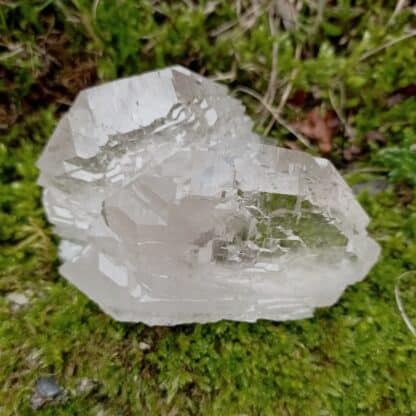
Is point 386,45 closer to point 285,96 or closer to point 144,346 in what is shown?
point 285,96

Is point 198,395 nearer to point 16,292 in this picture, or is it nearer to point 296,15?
point 16,292

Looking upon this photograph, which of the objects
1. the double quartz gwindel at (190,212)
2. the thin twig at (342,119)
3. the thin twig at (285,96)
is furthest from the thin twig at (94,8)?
the thin twig at (342,119)

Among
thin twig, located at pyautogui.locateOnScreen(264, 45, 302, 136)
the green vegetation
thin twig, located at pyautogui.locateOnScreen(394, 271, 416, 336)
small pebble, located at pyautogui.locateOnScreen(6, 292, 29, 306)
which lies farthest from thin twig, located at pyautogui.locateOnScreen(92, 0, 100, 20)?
thin twig, located at pyautogui.locateOnScreen(394, 271, 416, 336)

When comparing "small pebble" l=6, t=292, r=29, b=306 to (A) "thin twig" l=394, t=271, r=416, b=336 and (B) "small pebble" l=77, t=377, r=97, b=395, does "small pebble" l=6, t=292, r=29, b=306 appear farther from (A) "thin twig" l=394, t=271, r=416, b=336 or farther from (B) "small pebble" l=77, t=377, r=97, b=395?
(A) "thin twig" l=394, t=271, r=416, b=336

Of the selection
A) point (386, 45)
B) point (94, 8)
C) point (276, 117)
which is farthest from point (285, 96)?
point (94, 8)

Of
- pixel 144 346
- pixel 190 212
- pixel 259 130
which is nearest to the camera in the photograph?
pixel 190 212
